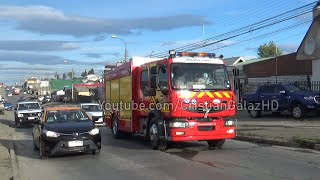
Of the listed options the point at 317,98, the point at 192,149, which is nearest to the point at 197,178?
the point at 192,149

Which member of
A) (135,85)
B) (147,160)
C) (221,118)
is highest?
(135,85)

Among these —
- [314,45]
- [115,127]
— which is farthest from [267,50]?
[115,127]

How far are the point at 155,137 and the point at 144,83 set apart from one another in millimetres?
2168

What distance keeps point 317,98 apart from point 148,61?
10707 millimetres

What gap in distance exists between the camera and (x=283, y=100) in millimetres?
25031

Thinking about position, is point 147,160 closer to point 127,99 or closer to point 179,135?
point 179,135

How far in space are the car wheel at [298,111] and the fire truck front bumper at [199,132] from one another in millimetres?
10776

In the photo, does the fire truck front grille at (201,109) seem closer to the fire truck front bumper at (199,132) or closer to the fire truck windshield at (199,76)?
the fire truck front bumper at (199,132)

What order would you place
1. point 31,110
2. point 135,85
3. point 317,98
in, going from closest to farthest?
point 135,85, point 317,98, point 31,110

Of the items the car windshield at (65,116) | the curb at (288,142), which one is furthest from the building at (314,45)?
the car windshield at (65,116)

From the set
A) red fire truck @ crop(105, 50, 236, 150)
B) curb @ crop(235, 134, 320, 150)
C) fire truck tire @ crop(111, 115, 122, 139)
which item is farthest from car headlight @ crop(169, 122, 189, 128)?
fire truck tire @ crop(111, 115, 122, 139)

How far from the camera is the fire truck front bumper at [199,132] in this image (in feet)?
44.8

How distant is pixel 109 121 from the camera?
2109 cm

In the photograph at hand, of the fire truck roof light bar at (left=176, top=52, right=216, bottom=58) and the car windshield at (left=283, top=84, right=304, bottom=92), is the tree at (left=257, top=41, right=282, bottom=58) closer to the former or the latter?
the car windshield at (left=283, top=84, right=304, bottom=92)
